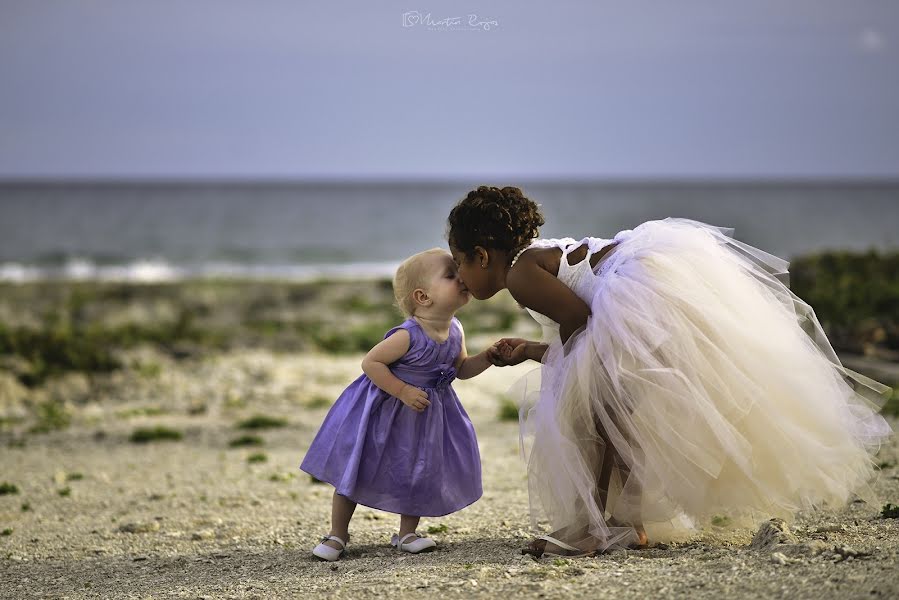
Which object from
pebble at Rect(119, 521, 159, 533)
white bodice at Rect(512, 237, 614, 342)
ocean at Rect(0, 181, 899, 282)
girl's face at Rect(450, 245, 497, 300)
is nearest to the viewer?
white bodice at Rect(512, 237, 614, 342)

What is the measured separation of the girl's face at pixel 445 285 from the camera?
4.73 meters

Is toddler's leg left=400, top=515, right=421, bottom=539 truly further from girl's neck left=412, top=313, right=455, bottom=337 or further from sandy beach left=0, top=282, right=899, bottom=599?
girl's neck left=412, top=313, right=455, bottom=337

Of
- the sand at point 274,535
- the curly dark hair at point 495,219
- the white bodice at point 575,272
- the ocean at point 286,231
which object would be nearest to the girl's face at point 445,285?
the curly dark hair at point 495,219

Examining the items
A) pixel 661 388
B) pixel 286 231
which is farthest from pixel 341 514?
pixel 286 231

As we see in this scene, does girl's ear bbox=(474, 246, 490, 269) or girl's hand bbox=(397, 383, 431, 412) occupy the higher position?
girl's ear bbox=(474, 246, 490, 269)

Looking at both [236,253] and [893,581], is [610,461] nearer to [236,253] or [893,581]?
[893,581]

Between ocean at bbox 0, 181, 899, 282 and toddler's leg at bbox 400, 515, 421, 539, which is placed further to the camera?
ocean at bbox 0, 181, 899, 282

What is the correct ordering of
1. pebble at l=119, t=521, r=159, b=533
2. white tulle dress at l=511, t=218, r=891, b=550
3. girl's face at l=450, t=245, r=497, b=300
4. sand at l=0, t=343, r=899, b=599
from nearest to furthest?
sand at l=0, t=343, r=899, b=599, white tulle dress at l=511, t=218, r=891, b=550, girl's face at l=450, t=245, r=497, b=300, pebble at l=119, t=521, r=159, b=533

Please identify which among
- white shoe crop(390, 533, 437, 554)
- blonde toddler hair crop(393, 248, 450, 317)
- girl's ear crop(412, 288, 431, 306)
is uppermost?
blonde toddler hair crop(393, 248, 450, 317)

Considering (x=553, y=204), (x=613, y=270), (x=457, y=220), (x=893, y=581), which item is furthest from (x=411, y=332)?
(x=553, y=204)

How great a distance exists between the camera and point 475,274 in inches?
181

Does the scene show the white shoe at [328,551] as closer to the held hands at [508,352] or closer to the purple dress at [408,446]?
the purple dress at [408,446]

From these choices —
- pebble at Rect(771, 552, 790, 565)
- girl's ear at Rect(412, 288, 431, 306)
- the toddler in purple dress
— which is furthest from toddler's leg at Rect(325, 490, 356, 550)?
pebble at Rect(771, 552, 790, 565)

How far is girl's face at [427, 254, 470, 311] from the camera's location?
473 centimetres
